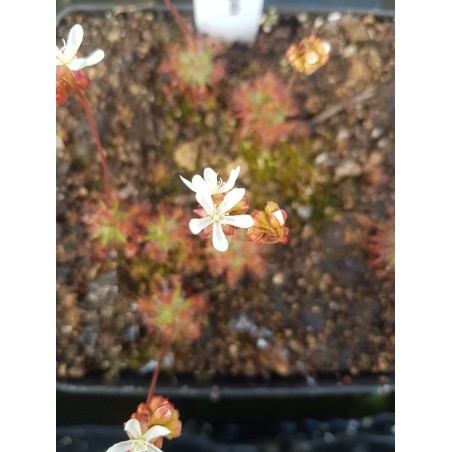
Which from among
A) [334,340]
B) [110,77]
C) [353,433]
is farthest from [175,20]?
[353,433]

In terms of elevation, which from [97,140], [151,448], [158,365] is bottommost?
[151,448]

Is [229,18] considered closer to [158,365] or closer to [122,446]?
[158,365]

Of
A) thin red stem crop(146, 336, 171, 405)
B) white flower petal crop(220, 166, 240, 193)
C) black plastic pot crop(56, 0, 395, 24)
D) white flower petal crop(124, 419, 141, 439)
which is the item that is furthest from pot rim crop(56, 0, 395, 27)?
white flower petal crop(124, 419, 141, 439)

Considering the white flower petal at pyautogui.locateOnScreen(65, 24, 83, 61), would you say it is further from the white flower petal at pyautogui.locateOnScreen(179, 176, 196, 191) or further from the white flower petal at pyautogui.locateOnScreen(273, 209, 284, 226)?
the white flower petal at pyautogui.locateOnScreen(273, 209, 284, 226)

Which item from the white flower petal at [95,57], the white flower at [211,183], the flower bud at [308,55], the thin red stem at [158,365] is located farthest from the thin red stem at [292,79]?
the thin red stem at [158,365]

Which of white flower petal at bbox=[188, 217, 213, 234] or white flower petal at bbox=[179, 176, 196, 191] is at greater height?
white flower petal at bbox=[179, 176, 196, 191]

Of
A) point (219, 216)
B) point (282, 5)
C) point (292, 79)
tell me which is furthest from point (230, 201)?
point (282, 5)

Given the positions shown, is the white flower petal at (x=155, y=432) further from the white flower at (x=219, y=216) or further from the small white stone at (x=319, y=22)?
the small white stone at (x=319, y=22)
